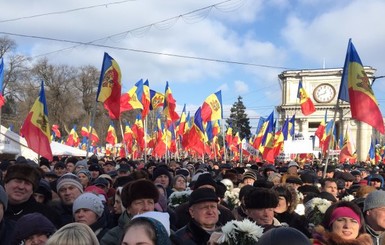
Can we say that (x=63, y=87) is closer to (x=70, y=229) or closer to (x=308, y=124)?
(x=308, y=124)

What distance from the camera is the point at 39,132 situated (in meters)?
12.5

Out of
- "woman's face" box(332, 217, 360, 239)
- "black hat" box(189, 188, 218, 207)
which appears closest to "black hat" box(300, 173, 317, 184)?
"black hat" box(189, 188, 218, 207)

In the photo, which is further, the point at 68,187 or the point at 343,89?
the point at 343,89

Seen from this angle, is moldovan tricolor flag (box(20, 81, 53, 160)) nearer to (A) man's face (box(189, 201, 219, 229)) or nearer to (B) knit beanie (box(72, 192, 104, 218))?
(B) knit beanie (box(72, 192, 104, 218))

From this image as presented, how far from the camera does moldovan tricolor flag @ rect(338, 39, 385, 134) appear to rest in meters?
10.4

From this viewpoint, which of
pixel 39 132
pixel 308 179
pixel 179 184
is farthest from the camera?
pixel 39 132

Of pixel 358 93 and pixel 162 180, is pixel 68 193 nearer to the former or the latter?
pixel 162 180

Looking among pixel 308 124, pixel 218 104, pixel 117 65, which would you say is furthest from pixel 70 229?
pixel 308 124

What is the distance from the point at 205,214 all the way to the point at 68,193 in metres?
2.28

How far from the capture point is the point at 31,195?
552 cm

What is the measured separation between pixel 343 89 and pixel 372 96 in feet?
2.58

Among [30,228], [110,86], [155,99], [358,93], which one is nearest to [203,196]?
[30,228]

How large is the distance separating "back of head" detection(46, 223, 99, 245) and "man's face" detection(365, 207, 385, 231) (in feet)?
9.79

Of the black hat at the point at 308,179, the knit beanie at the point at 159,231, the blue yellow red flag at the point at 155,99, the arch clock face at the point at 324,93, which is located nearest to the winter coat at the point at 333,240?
the knit beanie at the point at 159,231
